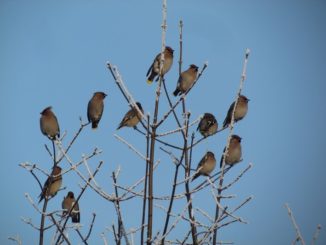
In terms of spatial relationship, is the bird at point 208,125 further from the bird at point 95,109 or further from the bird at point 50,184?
the bird at point 50,184

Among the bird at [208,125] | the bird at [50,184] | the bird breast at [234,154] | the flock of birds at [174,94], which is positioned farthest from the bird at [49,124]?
A: the bird breast at [234,154]

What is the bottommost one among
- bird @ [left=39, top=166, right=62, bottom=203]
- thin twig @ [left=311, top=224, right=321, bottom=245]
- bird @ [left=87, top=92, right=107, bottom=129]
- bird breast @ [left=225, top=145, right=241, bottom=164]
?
thin twig @ [left=311, top=224, right=321, bottom=245]

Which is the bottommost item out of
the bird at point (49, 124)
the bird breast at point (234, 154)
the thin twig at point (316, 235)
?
the thin twig at point (316, 235)

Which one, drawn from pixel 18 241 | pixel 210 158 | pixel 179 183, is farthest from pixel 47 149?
pixel 210 158

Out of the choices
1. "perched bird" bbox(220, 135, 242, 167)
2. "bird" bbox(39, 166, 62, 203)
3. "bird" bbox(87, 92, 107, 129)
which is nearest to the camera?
"bird" bbox(39, 166, 62, 203)

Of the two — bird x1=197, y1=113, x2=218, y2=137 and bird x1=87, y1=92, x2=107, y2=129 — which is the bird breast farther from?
bird x1=87, y1=92, x2=107, y2=129

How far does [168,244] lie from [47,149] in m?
1.58

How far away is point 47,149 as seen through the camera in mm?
4867

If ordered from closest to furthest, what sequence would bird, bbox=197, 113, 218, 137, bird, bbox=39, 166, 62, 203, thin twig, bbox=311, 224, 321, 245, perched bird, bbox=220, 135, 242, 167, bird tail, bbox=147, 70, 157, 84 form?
thin twig, bbox=311, 224, 321, 245 < bird, bbox=39, 166, 62, 203 < perched bird, bbox=220, 135, 242, 167 < bird tail, bbox=147, 70, 157, 84 < bird, bbox=197, 113, 218, 137

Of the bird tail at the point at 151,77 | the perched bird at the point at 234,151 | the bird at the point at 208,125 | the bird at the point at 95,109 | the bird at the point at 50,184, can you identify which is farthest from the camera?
the bird at the point at 95,109

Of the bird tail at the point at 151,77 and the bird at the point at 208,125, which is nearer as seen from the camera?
the bird tail at the point at 151,77

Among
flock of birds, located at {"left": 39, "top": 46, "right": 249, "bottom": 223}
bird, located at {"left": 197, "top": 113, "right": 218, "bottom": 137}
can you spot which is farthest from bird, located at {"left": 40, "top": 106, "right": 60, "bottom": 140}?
bird, located at {"left": 197, "top": 113, "right": 218, "bottom": 137}

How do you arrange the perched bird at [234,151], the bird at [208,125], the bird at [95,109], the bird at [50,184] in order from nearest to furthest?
1. the bird at [50,184]
2. the perched bird at [234,151]
3. the bird at [208,125]
4. the bird at [95,109]

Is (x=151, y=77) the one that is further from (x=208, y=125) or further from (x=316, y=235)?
(x=316, y=235)
